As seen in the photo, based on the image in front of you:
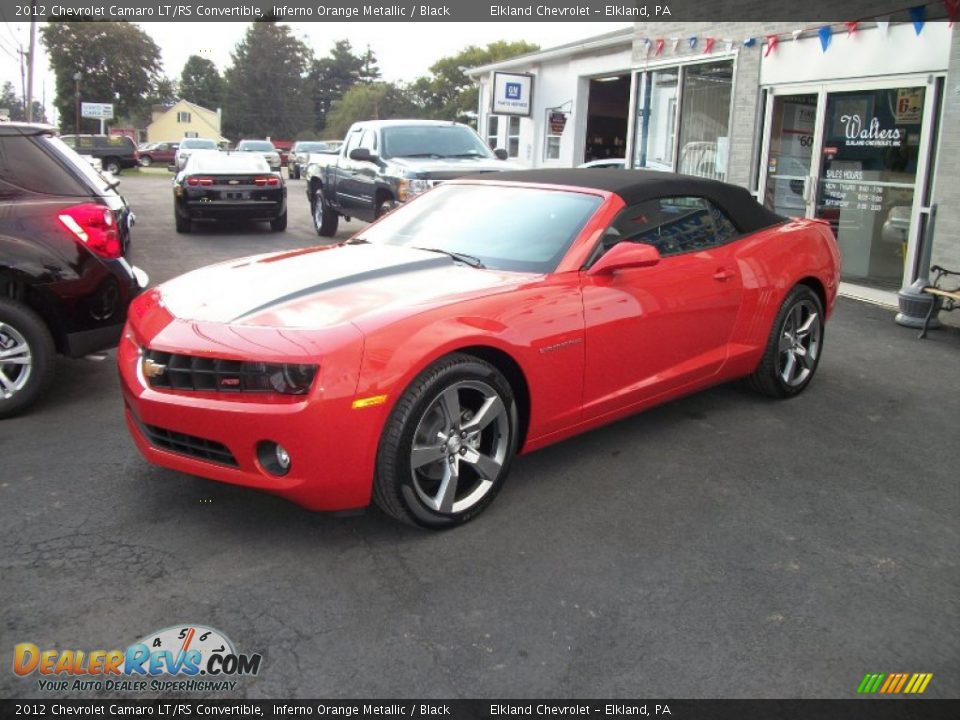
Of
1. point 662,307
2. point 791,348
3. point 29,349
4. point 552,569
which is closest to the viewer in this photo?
point 552,569

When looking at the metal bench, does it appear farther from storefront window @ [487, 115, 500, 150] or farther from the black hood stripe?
storefront window @ [487, 115, 500, 150]

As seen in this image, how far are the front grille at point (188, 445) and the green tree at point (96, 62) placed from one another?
293ft

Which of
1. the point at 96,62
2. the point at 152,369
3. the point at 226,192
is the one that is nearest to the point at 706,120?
the point at 226,192

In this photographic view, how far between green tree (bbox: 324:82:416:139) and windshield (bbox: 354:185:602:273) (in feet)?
303

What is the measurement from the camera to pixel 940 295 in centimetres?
805

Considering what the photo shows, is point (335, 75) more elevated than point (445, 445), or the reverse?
point (335, 75)

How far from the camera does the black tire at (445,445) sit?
3.47m

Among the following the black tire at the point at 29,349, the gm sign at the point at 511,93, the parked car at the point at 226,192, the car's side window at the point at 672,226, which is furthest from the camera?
the gm sign at the point at 511,93

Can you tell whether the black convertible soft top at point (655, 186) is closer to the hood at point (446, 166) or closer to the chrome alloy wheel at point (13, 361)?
the chrome alloy wheel at point (13, 361)

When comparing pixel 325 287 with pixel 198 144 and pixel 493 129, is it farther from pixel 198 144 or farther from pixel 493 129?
pixel 198 144

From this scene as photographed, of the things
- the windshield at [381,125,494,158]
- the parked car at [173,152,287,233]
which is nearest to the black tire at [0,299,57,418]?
the windshield at [381,125,494,158]

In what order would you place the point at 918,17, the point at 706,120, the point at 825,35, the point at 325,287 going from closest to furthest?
the point at 325,287 < the point at 918,17 < the point at 825,35 < the point at 706,120

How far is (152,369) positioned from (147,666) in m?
1.28

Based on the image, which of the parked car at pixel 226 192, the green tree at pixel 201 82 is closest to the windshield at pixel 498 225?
the parked car at pixel 226 192
